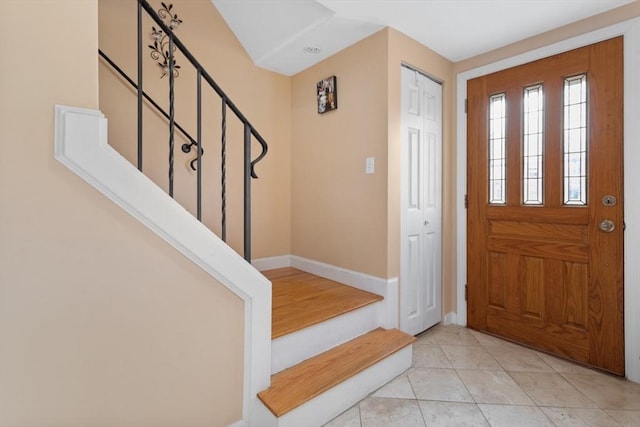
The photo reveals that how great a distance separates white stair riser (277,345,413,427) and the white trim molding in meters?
0.17

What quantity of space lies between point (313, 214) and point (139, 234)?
6.01 ft

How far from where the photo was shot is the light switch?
2.31 metres

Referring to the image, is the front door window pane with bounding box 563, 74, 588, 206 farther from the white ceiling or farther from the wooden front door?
the white ceiling

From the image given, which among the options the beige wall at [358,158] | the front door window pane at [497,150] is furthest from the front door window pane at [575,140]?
the beige wall at [358,158]

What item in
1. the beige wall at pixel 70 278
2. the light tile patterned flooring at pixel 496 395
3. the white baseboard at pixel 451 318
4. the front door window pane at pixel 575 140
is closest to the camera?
the beige wall at pixel 70 278

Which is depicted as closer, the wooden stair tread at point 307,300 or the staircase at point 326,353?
the staircase at point 326,353

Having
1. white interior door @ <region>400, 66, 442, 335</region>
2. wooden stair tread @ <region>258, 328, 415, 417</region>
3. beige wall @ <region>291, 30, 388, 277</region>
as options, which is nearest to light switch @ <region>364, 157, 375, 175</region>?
beige wall @ <region>291, 30, 388, 277</region>

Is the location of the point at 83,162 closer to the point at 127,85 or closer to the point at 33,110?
the point at 33,110

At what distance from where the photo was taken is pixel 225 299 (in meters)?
1.40

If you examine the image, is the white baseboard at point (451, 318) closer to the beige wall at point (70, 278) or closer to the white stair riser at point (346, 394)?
the white stair riser at point (346, 394)

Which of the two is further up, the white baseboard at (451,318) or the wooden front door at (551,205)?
the wooden front door at (551,205)

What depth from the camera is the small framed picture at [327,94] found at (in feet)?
8.50

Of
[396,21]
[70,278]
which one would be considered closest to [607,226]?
[396,21]

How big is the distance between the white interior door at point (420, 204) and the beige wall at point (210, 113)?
1290 millimetres
